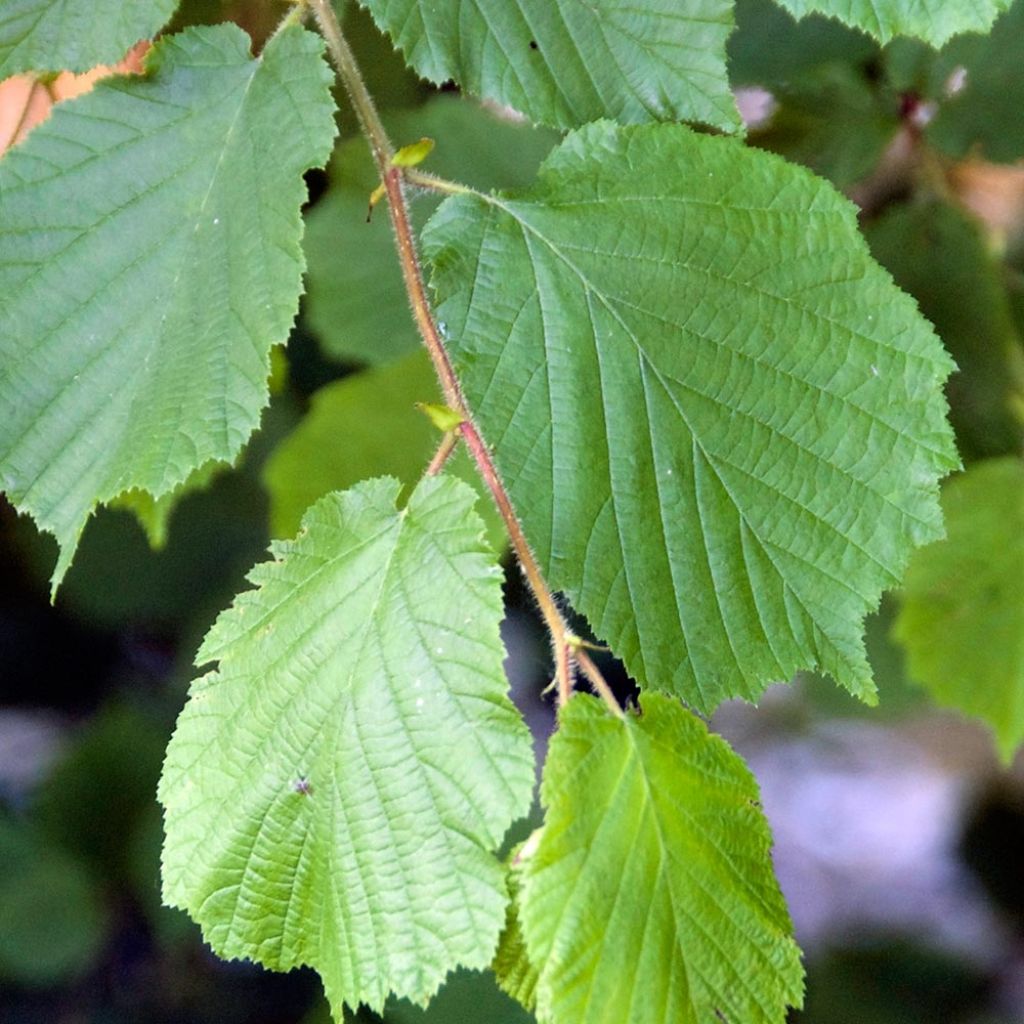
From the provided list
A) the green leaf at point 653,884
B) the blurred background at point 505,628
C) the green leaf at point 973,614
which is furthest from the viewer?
the green leaf at point 973,614

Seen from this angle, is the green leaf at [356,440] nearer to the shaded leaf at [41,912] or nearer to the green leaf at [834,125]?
the green leaf at [834,125]

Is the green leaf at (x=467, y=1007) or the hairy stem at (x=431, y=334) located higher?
the hairy stem at (x=431, y=334)

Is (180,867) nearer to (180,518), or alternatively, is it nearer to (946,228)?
(946,228)

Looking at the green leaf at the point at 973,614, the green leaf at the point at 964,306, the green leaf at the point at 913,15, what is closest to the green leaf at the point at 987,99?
the green leaf at the point at 964,306

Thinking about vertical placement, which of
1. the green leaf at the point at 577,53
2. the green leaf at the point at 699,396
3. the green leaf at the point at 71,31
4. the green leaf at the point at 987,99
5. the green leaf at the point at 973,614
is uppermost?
the green leaf at the point at 71,31

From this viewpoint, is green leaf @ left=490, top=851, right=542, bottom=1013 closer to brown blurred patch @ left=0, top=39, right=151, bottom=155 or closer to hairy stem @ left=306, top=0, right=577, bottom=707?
hairy stem @ left=306, top=0, right=577, bottom=707

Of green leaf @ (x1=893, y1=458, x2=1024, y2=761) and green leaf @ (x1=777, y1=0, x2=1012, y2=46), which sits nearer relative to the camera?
green leaf @ (x1=777, y1=0, x2=1012, y2=46)

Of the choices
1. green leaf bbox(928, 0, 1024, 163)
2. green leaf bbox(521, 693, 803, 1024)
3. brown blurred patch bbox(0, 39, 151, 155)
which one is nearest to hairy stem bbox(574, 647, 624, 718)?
green leaf bbox(521, 693, 803, 1024)
